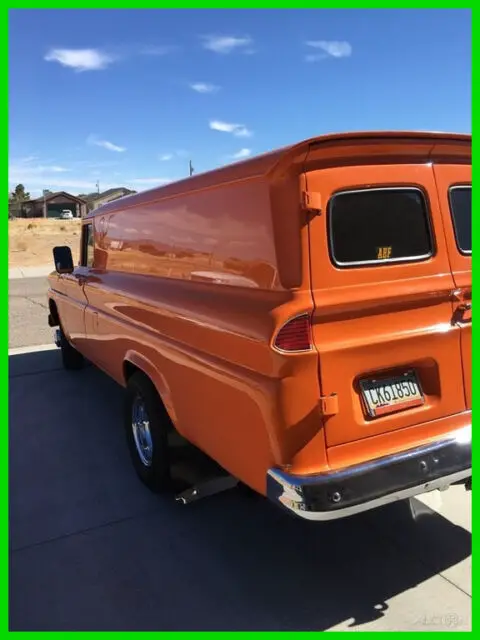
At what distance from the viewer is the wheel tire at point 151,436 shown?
3.62 meters

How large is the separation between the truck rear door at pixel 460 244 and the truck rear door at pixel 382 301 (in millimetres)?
43

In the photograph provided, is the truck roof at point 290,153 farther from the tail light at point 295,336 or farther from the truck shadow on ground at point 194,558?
the truck shadow on ground at point 194,558

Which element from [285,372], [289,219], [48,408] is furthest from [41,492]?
[289,219]

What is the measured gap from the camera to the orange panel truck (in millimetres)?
2344

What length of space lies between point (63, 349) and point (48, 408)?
56.7 inches

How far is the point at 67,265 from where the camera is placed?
595 centimetres

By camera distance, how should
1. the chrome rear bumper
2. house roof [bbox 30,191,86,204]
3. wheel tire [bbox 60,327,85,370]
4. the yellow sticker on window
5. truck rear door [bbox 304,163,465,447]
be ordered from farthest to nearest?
house roof [bbox 30,191,86,204] → wheel tire [bbox 60,327,85,370] → the yellow sticker on window → truck rear door [bbox 304,163,465,447] → the chrome rear bumper

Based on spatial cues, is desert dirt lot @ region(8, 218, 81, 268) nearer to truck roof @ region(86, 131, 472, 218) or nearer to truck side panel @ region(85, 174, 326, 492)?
truck side panel @ region(85, 174, 326, 492)

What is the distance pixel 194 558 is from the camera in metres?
3.12

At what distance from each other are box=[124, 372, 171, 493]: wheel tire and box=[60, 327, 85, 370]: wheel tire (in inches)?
127

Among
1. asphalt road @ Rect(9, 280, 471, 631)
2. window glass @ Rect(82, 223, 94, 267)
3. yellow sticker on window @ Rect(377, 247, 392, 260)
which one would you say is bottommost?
asphalt road @ Rect(9, 280, 471, 631)

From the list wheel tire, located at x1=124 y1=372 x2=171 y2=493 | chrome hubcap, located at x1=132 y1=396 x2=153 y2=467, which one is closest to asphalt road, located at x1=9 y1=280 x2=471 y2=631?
wheel tire, located at x1=124 y1=372 x2=171 y2=493

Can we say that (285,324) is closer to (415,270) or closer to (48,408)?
(415,270)

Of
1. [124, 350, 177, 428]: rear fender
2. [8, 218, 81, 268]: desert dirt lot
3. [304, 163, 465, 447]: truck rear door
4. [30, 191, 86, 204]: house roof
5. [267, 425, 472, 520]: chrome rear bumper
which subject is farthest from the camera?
[30, 191, 86, 204]: house roof
